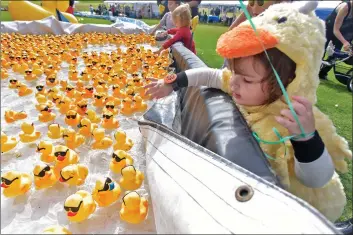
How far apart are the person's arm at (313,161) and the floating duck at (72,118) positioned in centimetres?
135

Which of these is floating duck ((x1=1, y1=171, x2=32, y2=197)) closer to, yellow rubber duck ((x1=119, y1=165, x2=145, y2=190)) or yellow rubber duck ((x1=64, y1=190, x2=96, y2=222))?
yellow rubber duck ((x1=64, y1=190, x2=96, y2=222))

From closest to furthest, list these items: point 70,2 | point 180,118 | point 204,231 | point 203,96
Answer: point 204,231 < point 203,96 < point 180,118 < point 70,2

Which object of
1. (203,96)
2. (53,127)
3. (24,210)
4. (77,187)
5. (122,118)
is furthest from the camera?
(122,118)

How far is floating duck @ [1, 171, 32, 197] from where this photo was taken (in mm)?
1122

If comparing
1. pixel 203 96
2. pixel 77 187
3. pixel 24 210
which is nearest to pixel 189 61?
pixel 203 96

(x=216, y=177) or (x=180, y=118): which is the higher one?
(x=216, y=177)

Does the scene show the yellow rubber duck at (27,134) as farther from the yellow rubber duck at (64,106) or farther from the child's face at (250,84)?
the child's face at (250,84)

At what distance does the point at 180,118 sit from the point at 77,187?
77 centimetres

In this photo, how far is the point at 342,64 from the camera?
3.38 metres

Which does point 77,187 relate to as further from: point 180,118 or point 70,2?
point 70,2

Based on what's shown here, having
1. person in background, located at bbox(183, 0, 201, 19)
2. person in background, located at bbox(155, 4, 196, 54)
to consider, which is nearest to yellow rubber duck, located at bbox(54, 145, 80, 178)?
person in background, located at bbox(155, 4, 196, 54)

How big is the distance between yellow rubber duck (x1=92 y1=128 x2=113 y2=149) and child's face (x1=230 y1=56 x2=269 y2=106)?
0.83m

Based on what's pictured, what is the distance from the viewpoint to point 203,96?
144 centimetres

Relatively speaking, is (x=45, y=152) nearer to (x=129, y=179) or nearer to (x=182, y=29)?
(x=129, y=179)
